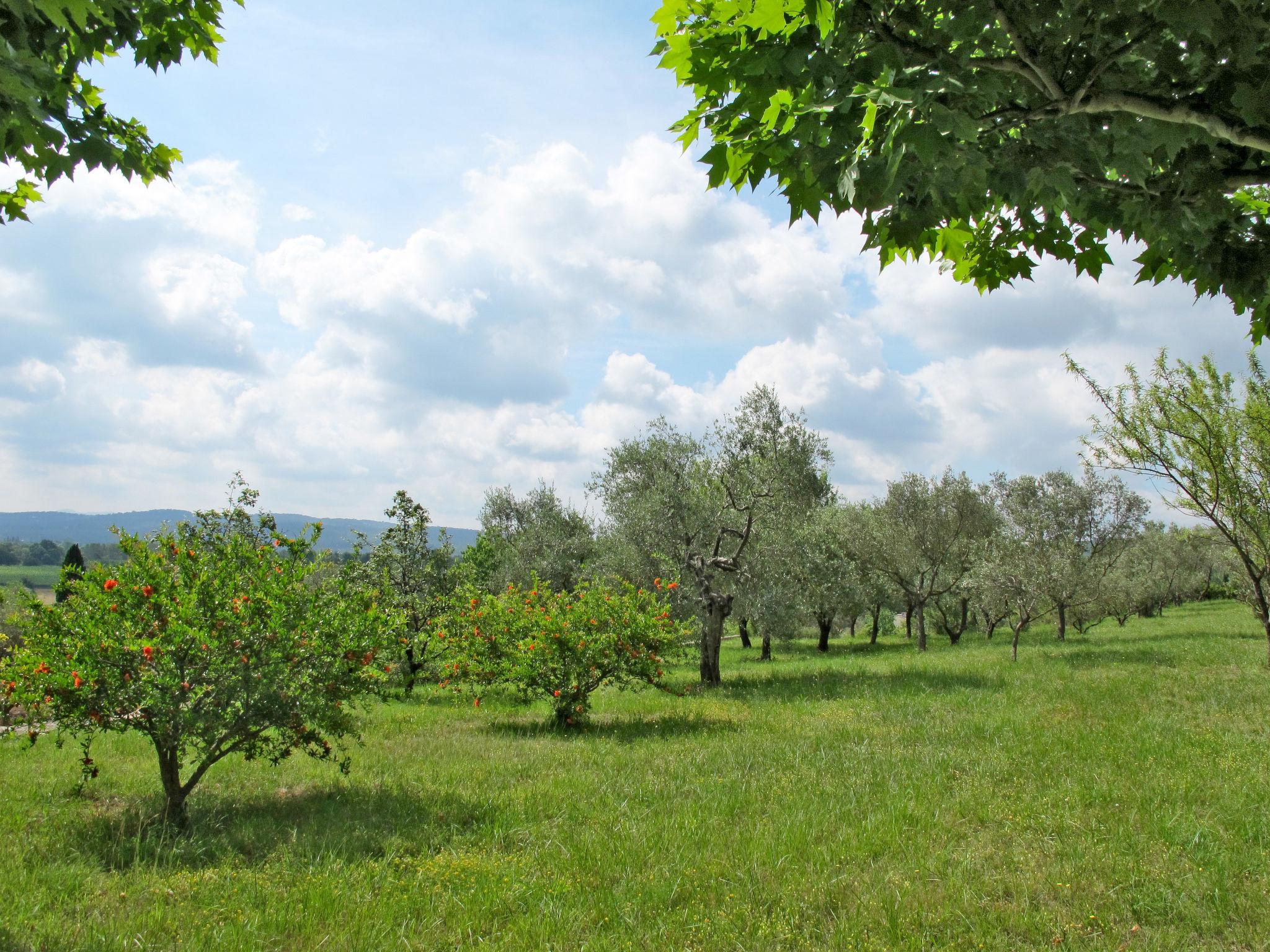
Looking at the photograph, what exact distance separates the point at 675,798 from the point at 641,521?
1368 centimetres

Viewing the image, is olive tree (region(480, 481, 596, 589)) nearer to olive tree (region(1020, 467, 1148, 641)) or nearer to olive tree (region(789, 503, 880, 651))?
olive tree (region(789, 503, 880, 651))

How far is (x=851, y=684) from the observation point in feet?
57.4

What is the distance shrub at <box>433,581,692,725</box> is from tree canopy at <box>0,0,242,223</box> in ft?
31.3

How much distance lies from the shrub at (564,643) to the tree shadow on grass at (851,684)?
3.91 metres

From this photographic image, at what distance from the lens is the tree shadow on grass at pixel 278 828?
246 inches

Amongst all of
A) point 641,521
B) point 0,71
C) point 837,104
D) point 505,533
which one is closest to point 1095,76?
point 837,104

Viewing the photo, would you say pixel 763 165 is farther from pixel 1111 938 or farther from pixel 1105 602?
pixel 1105 602

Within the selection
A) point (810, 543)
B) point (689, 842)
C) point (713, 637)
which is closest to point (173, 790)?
point (689, 842)

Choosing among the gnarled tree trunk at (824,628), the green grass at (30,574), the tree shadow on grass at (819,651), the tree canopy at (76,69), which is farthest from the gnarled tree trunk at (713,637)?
the green grass at (30,574)

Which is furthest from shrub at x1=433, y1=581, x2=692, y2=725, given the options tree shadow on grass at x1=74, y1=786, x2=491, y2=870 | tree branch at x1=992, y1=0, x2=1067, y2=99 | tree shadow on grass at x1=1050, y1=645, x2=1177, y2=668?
tree shadow on grass at x1=1050, y1=645, x2=1177, y2=668

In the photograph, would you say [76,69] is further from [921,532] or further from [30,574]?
[30,574]

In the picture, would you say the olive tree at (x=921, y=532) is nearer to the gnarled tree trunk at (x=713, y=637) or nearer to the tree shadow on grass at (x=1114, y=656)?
the tree shadow on grass at (x=1114, y=656)

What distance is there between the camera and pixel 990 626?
129ft

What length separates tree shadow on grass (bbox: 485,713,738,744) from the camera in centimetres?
1198
